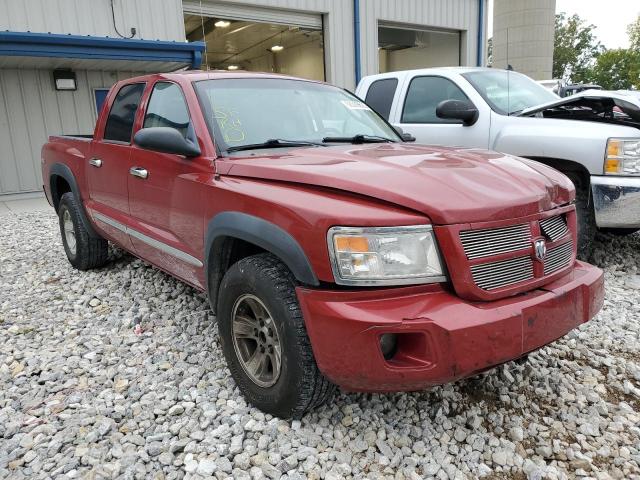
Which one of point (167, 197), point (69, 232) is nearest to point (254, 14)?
point (69, 232)

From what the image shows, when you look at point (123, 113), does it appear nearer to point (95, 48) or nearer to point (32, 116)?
point (95, 48)

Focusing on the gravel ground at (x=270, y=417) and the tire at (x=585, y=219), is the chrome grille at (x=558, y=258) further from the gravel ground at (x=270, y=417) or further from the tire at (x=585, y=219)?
the tire at (x=585, y=219)

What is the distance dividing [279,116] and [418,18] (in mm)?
13023

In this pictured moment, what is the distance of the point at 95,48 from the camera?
29.8ft

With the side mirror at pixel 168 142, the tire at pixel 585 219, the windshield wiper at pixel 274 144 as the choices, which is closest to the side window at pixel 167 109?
the side mirror at pixel 168 142

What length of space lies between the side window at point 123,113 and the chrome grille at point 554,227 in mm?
2864

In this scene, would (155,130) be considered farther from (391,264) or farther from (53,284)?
(53,284)

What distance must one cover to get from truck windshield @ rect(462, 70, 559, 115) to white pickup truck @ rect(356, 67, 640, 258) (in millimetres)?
12

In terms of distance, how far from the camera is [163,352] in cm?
339

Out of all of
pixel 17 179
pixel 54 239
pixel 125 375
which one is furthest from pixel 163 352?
pixel 17 179

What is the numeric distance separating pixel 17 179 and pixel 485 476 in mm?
10862

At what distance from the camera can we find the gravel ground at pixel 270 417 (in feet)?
7.58

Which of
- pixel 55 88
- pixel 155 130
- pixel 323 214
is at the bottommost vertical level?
pixel 323 214

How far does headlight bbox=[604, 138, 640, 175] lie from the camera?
13.8ft
